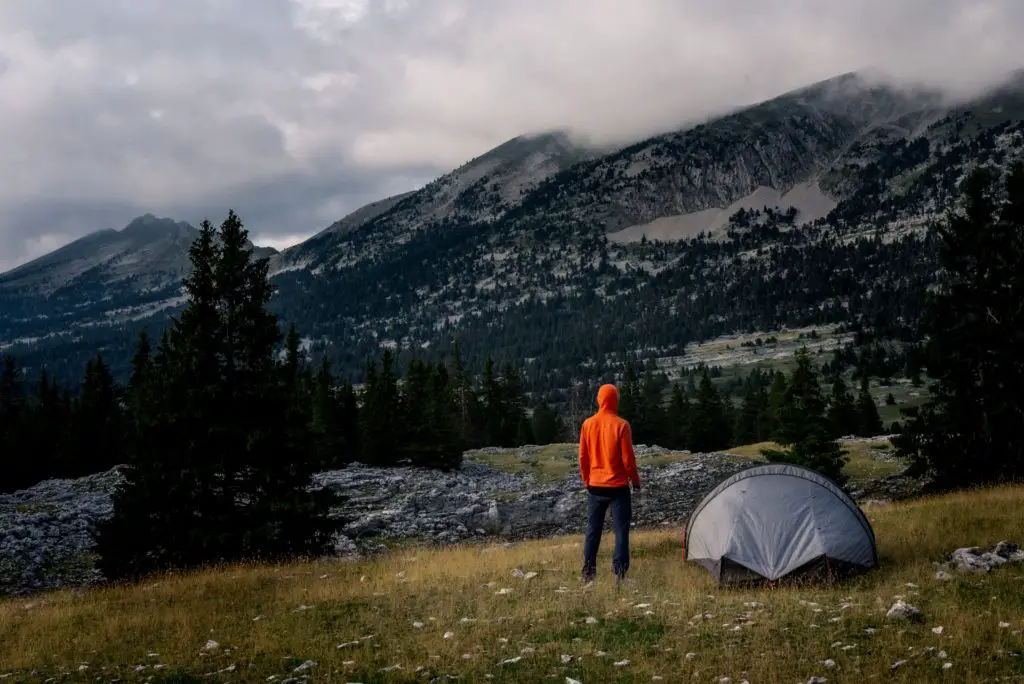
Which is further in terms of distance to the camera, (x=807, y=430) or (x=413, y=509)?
(x=807, y=430)

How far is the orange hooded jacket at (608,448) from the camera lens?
42.2ft

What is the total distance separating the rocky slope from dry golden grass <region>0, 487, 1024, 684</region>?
38.4 feet

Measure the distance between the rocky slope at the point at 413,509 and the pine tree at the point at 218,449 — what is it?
11.9ft

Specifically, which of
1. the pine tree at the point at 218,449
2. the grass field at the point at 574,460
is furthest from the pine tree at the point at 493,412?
the pine tree at the point at 218,449

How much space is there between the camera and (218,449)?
2109 centimetres

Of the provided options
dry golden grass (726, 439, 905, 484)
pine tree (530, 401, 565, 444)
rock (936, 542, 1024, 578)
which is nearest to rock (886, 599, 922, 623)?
rock (936, 542, 1024, 578)

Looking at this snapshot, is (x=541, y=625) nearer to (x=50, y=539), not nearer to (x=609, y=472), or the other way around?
(x=609, y=472)

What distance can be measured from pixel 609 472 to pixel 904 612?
204 inches

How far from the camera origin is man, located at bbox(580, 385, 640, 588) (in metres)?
12.9

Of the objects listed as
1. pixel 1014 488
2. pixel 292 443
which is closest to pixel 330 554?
pixel 292 443

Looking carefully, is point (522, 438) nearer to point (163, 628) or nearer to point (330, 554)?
point (330, 554)

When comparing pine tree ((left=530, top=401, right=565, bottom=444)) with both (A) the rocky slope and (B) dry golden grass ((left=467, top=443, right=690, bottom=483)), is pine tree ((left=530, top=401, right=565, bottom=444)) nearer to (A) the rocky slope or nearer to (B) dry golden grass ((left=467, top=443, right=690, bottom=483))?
(B) dry golden grass ((left=467, top=443, right=690, bottom=483))

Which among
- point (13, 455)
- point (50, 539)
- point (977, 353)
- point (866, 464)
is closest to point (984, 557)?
point (977, 353)

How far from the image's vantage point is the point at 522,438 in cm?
8788
